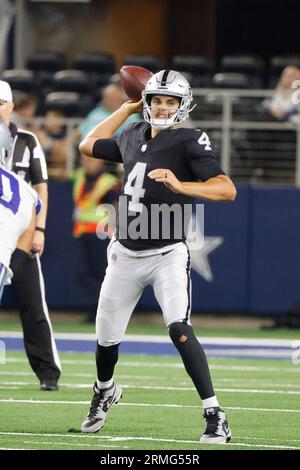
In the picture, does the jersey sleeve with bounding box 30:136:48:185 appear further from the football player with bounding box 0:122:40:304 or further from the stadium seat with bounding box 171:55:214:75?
the stadium seat with bounding box 171:55:214:75

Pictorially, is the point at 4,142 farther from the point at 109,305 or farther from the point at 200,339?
the point at 200,339

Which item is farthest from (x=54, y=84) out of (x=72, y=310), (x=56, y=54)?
(x=72, y=310)

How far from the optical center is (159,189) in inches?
275

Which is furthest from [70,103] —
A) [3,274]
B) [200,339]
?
[3,274]

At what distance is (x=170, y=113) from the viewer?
23.0 ft

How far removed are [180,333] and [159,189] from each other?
0.79m

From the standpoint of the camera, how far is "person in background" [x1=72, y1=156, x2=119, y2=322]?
1470cm

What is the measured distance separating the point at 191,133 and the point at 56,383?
2.88 meters

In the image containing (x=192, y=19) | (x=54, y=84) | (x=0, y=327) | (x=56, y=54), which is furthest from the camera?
(x=192, y=19)

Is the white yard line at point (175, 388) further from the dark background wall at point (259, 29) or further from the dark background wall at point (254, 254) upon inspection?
the dark background wall at point (259, 29)

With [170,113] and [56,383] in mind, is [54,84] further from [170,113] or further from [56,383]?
[170,113]

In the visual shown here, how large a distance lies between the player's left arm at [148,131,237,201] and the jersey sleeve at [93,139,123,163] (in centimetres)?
53

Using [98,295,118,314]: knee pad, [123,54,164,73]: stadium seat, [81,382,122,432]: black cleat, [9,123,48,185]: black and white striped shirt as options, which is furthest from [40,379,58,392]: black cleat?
[123,54,164,73]: stadium seat
